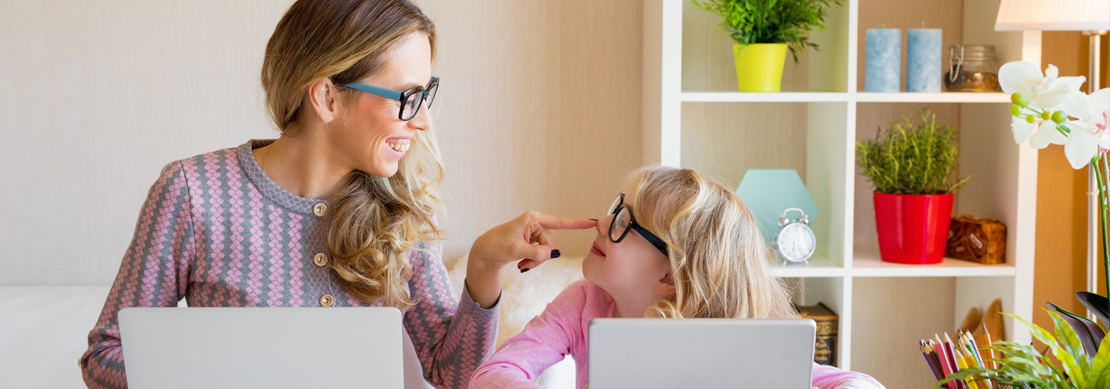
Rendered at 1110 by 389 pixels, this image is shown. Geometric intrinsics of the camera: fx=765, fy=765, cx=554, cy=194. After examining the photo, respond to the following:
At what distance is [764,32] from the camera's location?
205cm

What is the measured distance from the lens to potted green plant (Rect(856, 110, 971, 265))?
201cm

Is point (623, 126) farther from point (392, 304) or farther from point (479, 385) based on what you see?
point (479, 385)

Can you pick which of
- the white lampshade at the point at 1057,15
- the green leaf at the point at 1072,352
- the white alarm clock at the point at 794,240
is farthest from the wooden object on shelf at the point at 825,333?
the green leaf at the point at 1072,352

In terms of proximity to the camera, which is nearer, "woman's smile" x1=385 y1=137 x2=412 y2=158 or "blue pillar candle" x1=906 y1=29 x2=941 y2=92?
"woman's smile" x1=385 y1=137 x2=412 y2=158

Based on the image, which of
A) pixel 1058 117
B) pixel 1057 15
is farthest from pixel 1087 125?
pixel 1057 15

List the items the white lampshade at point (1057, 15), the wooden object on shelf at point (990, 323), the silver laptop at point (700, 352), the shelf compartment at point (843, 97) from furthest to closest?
the wooden object on shelf at point (990, 323) → the shelf compartment at point (843, 97) → the white lampshade at point (1057, 15) → the silver laptop at point (700, 352)

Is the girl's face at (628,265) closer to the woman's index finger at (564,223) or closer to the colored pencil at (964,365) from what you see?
the woman's index finger at (564,223)

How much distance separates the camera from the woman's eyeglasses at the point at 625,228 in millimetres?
1196

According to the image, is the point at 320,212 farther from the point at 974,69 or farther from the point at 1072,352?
the point at 974,69

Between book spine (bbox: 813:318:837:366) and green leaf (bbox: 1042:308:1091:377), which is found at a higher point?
green leaf (bbox: 1042:308:1091:377)

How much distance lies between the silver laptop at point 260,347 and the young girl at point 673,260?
44cm

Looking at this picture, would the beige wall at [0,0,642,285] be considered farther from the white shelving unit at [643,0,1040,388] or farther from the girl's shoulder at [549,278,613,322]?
the girl's shoulder at [549,278,613,322]

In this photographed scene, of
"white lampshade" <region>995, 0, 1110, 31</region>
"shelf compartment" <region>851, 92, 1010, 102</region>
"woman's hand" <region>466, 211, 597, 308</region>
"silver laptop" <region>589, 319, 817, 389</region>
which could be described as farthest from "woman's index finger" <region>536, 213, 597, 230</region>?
"white lampshade" <region>995, 0, 1110, 31</region>

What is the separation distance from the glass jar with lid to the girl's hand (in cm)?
139
